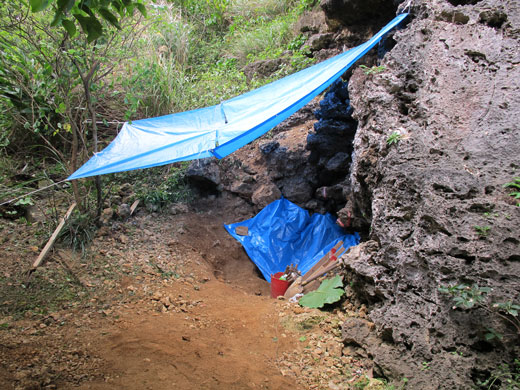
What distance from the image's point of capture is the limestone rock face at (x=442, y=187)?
6.00 ft

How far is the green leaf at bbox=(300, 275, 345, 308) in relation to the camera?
8.72 ft

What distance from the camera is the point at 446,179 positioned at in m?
2.12

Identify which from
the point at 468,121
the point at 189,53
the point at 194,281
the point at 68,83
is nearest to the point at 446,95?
the point at 468,121

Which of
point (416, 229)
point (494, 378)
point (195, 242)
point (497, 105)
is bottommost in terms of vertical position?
point (195, 242)

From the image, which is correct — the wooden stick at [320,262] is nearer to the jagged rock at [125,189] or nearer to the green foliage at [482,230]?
the green foliage at [482,230]

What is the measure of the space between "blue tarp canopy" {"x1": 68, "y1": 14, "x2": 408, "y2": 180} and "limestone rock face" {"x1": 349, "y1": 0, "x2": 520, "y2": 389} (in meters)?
0.62

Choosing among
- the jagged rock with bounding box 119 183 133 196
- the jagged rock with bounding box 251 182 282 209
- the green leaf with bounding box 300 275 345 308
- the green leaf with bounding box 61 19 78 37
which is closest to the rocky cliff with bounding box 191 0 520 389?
the green leaf with bounding box 300 275 345 308

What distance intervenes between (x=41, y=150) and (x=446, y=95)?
4.95 meters

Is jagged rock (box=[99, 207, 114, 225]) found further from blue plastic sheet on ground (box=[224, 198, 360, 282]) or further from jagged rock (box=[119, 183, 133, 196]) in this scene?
blue plastic sheet on ground (box=[224, 198, 360, 282])

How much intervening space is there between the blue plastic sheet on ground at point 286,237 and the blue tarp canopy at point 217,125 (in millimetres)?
1520

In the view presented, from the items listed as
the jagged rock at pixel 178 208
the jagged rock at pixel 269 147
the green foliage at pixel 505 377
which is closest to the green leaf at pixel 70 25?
the green foliage at pixel 505 377

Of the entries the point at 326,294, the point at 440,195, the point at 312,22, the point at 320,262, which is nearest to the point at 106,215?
the point at 320,262

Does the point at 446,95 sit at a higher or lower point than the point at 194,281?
A: higher

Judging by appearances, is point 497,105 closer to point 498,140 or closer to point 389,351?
point 498,140
